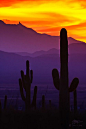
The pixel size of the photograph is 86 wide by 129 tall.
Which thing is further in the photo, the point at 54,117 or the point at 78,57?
the point at 78,57

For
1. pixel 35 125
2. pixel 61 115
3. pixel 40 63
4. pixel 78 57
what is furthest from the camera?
pixel 78 57

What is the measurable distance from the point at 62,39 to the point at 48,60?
179652 millimetres

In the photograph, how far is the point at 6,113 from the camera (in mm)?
13312

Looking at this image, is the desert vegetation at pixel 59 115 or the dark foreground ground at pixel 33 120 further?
the dark foreground ground at pixel 33 120

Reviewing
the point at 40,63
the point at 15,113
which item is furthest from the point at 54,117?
the point at 40,63

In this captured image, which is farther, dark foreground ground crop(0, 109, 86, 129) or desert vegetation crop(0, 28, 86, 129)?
dark foreground ground crop(0, 109, 86, 129)

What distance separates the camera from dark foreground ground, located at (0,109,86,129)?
11.4 meters

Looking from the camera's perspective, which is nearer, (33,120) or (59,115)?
(59,115)

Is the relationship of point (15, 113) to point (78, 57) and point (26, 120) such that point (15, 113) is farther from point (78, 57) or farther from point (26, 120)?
point (78, 57)

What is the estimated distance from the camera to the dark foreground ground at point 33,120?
1145 cm

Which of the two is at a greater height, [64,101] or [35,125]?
[64,101]

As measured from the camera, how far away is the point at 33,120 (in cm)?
1212

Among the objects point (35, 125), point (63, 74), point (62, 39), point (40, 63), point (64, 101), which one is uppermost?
point (40, 63)

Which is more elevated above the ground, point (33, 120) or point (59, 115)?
point (59, 115)
